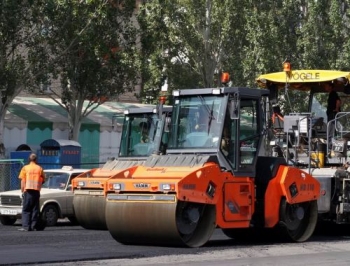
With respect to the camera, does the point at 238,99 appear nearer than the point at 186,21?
Yes

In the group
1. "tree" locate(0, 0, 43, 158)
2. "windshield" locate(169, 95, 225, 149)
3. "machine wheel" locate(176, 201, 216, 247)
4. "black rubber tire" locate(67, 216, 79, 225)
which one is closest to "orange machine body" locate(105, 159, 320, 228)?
"machine wheel" locate(176, 201, 216, 247)

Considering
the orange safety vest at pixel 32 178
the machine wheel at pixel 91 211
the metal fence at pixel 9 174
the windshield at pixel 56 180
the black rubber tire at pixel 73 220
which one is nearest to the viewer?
the machine wheel at pixel 91 211

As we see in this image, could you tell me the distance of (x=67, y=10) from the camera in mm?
33406

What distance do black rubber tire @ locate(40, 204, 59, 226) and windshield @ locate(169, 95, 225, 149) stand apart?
667 centimetres

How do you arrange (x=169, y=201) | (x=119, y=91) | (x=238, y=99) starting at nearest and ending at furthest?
1. (x=169, y=201)
2. (x=238, y=99)
3. (x=119, y=91)

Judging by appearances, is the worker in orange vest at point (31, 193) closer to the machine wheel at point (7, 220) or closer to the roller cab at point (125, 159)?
the roller cab at point (125, 159)

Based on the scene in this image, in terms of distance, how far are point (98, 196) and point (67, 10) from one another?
14.4 metres

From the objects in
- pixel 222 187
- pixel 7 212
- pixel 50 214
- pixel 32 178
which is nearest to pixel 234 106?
pixel 222 187

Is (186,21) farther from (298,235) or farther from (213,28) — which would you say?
(298,235)

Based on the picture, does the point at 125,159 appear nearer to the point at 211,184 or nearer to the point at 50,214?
the point at 50,214

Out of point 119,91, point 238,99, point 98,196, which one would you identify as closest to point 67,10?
point 119,91

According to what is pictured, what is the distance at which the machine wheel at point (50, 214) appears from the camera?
23.8m

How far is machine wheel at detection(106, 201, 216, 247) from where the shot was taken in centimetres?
1653

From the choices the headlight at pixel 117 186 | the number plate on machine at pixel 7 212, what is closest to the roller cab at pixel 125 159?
the headlight at pixel 117 186
